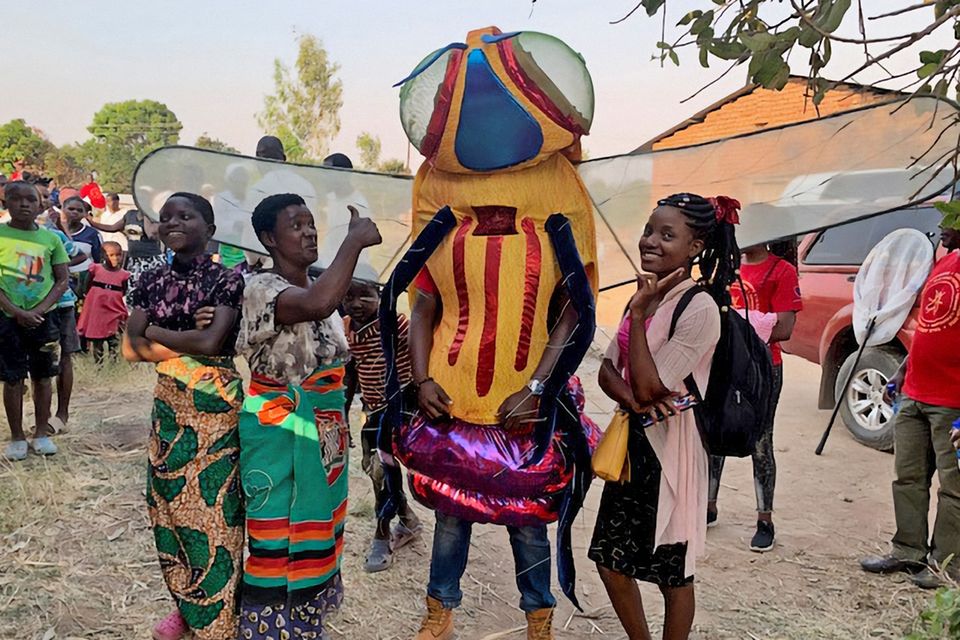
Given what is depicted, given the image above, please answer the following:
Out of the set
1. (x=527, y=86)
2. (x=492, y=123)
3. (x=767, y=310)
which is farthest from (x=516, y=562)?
(x=767, y=310)

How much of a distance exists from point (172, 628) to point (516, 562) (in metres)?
→ 1.26

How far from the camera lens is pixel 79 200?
703 centimetres

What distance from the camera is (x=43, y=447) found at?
4.79m

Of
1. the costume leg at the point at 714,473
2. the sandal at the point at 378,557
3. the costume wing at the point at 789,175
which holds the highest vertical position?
the costume wing at the point at 789,175

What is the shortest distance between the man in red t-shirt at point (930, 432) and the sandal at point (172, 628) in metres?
3.07

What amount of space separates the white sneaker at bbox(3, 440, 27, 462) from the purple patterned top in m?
2.84

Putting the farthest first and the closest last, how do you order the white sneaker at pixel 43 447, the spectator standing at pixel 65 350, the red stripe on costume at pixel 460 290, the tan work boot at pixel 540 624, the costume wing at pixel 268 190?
1. the spectator standing at pixel 65 350
2. the white sneaker at pixel 43 447
3. the costume wing at pixel 268 190
4. the tan work boot at pixel 540 624
5. the red stripe on costume at pixel 460 290

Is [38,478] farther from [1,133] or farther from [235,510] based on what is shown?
[1,133]

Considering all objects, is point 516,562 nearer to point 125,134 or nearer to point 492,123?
point 492,123

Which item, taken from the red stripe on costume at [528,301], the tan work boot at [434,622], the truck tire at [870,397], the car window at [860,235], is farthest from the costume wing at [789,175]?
the truck tire at [870,397]

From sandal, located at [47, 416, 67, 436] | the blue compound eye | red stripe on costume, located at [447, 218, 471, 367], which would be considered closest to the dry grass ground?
sandal, located at [47, 416, 67, 436]

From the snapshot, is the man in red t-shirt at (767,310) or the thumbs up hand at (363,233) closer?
the thumbs up hand at (363,233)

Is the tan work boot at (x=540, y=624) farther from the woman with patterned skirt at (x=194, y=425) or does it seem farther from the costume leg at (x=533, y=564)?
the woman with patterned skirt at (x=194, y=425)

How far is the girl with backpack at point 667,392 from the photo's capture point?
2.25 metres
